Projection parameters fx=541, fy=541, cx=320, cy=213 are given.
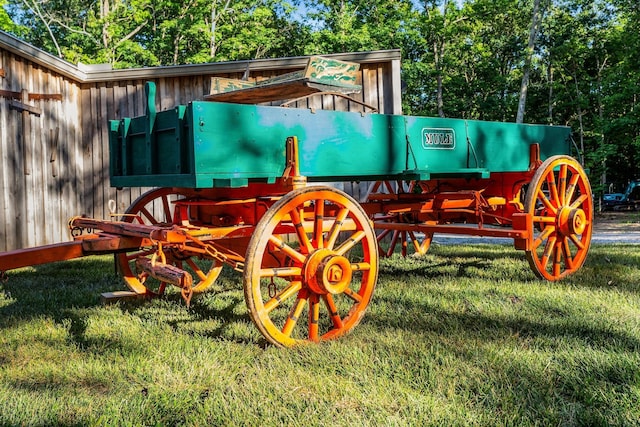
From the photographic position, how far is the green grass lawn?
2.29 m

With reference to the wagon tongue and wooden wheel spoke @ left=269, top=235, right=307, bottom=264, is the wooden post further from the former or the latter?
wooden wheel spoke @ left=269, top=235, right=307, bottom=264

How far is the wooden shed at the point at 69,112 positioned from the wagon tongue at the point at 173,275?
16.1 ft

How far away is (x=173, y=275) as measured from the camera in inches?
117

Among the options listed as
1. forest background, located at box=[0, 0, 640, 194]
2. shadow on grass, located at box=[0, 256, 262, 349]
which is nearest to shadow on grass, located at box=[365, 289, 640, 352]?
shadow on grass, located at box=[0, 256, 262, 349]

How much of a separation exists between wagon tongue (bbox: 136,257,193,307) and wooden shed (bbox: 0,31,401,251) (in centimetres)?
491

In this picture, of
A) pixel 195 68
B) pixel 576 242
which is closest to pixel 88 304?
pixel 576 242

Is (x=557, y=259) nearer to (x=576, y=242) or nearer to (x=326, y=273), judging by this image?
(x=576, y=242)

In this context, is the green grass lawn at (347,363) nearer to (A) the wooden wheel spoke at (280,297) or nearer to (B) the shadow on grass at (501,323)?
(B) the shadow on grass at (501,323)

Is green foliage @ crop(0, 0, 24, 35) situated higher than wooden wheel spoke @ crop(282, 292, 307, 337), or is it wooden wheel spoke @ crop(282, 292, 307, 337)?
green foliage @ crop(0, 0, 24, 35)

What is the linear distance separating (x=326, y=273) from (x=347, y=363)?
1.75ft

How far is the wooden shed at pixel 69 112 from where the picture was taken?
23.5 ft

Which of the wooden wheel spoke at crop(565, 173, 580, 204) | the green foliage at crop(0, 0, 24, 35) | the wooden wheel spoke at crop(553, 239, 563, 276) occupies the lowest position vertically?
the wooden wheel spoke at crop(553, 239, 563, 276)

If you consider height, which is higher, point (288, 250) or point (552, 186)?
point (552, 186)

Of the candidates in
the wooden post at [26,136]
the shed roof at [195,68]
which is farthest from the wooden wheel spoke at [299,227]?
the wooden post at [26,136]
